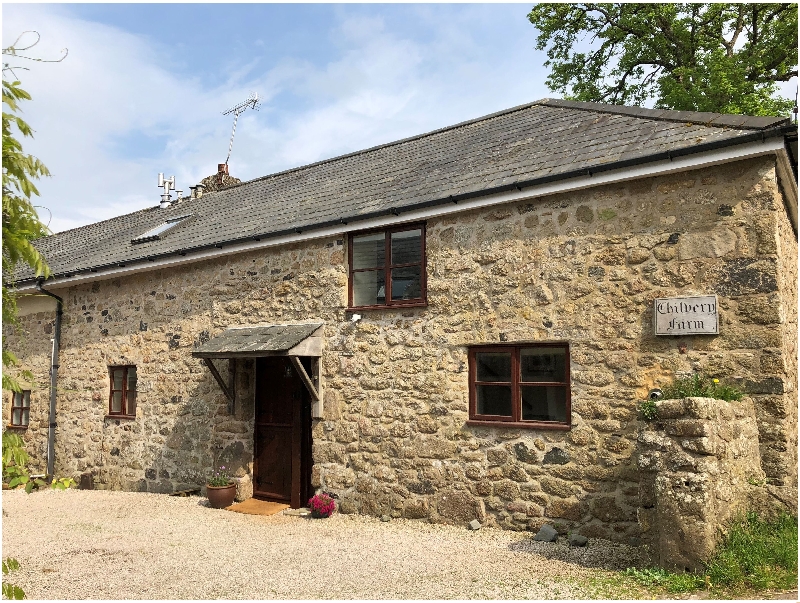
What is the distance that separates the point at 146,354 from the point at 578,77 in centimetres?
1365

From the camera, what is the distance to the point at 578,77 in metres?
18.1

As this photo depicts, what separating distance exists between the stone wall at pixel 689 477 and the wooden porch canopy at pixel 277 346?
479cm

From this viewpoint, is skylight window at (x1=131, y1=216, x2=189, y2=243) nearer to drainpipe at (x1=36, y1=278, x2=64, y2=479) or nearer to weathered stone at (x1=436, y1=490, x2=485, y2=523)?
drainpipe at (x1=36, y1=278, x2=64, y2=479)

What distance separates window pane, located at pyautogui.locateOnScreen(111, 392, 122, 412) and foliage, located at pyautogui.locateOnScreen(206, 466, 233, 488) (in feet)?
9.83

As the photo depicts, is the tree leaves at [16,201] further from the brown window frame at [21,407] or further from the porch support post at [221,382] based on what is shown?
the brown window frame at [21,407]

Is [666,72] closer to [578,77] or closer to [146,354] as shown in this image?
[578,77]

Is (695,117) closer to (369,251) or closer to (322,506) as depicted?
(369,251)

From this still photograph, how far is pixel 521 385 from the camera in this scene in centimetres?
771

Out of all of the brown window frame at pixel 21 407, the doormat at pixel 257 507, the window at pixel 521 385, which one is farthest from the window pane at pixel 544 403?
the brown window frame at pixel 21 407

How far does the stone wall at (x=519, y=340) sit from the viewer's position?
6.49 metres

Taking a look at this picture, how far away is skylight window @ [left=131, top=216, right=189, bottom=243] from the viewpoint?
1312 cm

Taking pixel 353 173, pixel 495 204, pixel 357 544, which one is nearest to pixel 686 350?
pixel 495 204

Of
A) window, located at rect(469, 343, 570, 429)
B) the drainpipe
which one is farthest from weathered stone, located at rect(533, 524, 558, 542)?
the drainpipe

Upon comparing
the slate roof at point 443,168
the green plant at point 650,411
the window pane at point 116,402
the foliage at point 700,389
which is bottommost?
the window pane at point 116,402
